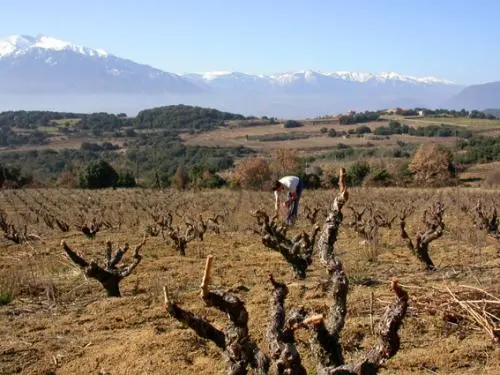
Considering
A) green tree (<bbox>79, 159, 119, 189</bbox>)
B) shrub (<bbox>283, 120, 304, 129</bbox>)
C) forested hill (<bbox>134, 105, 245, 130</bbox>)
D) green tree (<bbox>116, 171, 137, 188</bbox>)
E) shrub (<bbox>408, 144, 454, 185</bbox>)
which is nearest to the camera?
shrub (<bbox>408, 144, 454, 185</bbox>)

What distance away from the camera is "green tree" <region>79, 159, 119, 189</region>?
46750mm

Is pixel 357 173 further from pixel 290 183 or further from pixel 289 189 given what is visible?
pixel 290 183

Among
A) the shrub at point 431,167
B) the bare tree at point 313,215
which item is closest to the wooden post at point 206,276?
the bare tree at point 313,215

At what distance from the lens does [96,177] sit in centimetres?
4678

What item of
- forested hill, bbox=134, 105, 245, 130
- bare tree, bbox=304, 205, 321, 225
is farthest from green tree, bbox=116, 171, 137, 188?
forested hill, bbox=134, 105, 245, 130

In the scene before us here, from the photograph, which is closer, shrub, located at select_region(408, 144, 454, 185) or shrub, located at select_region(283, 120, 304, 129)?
shrub, located at select_region(408, 144, 454, 185)

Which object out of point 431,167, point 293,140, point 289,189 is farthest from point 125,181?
point 293,140

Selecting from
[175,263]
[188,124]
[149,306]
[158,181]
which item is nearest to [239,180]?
[158,181]

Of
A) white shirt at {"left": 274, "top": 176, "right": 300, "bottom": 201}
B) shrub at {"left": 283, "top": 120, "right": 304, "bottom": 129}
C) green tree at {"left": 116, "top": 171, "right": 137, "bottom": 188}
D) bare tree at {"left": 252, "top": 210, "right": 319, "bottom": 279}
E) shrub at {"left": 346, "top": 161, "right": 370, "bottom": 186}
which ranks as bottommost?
green tree at {"left": 116, "top": 171, "right": 137, "bottom": 188}

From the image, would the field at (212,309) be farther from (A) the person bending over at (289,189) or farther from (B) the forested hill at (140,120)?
(B) the forested hill at (140,120)

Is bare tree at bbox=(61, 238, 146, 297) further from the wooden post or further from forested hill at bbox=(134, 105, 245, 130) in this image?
forested hill at bbox=(134, 105, 245, 130)

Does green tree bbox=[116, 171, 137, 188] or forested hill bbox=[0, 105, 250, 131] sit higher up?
forested hill bbox=[0, 105, 250, 131]

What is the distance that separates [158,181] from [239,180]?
30.7 ft

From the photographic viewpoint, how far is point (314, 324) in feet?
11.7
